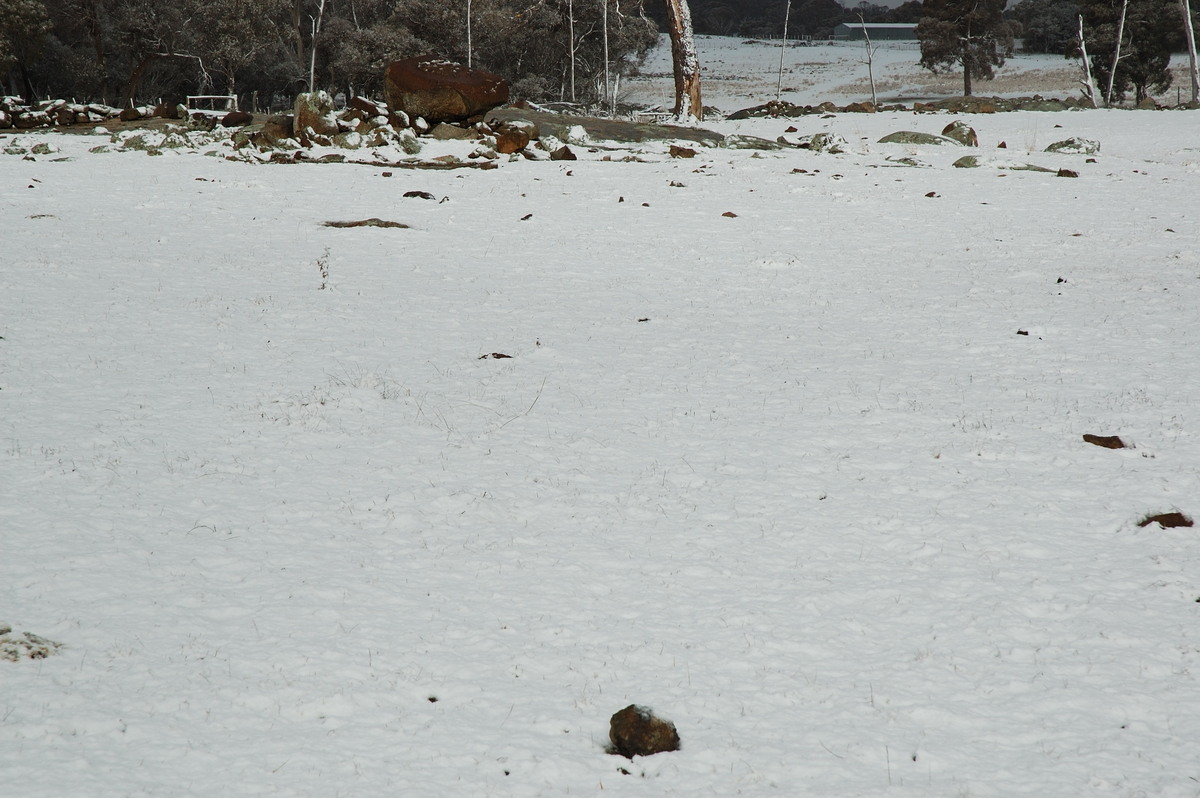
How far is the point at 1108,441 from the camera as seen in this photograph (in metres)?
5.66

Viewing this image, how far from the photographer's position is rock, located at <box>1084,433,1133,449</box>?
5.64m

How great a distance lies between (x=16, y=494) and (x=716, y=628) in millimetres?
3837

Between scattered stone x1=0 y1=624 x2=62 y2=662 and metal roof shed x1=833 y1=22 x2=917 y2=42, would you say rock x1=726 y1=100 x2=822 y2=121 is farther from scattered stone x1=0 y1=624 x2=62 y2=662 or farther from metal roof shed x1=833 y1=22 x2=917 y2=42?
metal roof shed x1=833 y1=22 x2=917 y2=42

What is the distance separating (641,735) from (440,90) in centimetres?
2286

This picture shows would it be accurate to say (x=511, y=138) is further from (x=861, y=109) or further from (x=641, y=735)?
(x=641, y=735)

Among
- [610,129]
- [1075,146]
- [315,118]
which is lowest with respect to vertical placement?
[1075,146]

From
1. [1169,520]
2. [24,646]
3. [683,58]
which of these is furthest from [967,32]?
[24,646]

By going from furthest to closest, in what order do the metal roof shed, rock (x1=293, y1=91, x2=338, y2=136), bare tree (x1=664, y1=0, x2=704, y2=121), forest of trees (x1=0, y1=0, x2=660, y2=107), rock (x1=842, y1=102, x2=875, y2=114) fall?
1. the metal roof shed
2. forest of trees (x1=0, y1=0, x2=660, y2=107)
3. rock (x1=842, y1=102, x2=875, y2=114)
4. bare tree (x1=664, y1=0, x2=704, y2=121)
5. rock (x1=293, y1=91, x2=338, y2=136)

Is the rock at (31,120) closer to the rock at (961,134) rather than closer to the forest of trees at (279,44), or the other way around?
the forest of trees at (279,44)

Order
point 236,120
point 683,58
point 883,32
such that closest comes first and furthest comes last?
1. point 236,120
2. point 683,58
3. point 883,32

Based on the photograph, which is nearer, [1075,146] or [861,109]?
[1075,146]

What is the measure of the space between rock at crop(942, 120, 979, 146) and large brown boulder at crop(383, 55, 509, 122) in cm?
1255

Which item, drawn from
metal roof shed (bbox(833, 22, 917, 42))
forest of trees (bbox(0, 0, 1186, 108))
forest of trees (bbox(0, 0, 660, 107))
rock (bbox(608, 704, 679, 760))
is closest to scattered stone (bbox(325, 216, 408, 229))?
rock (bbox(608, 704, 679, 760))

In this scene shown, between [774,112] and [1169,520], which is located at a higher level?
[774,112]
